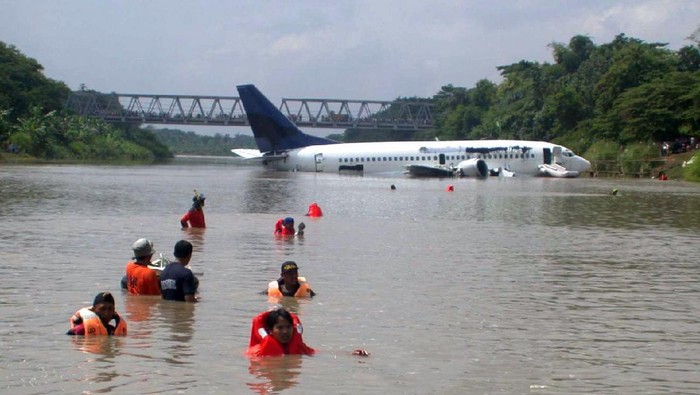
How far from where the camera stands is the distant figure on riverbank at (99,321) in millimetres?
11023

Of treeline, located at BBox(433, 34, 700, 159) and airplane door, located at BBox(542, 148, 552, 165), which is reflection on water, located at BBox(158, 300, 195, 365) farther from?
treeline, located at BBox(433, 34, 700, 159)

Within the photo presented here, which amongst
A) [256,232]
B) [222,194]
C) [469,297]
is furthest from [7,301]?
[222,194]

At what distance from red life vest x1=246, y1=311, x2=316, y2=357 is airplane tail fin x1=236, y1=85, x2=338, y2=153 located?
63.7 metres

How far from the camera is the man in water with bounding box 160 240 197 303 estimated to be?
13383 millimetres

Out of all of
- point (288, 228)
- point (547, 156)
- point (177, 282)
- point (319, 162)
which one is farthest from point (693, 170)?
point (177, 282)

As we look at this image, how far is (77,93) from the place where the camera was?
15038 centimetres

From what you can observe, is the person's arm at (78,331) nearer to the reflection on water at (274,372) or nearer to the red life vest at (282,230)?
the reflection on water at (274,372)

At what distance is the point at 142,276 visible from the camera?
13898mm

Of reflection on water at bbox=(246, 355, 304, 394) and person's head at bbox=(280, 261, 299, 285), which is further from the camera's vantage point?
person's head at bbox=(280, 261, 299, 285)

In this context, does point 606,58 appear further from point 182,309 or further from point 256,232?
point 182,309

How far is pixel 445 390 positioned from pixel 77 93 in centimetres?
14707

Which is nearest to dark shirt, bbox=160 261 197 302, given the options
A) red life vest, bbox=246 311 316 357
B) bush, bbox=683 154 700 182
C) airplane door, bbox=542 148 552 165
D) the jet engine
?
red life vest, bbox=246 311 316 357

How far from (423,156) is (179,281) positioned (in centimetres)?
5603

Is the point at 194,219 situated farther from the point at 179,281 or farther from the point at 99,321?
the point at 99,321
